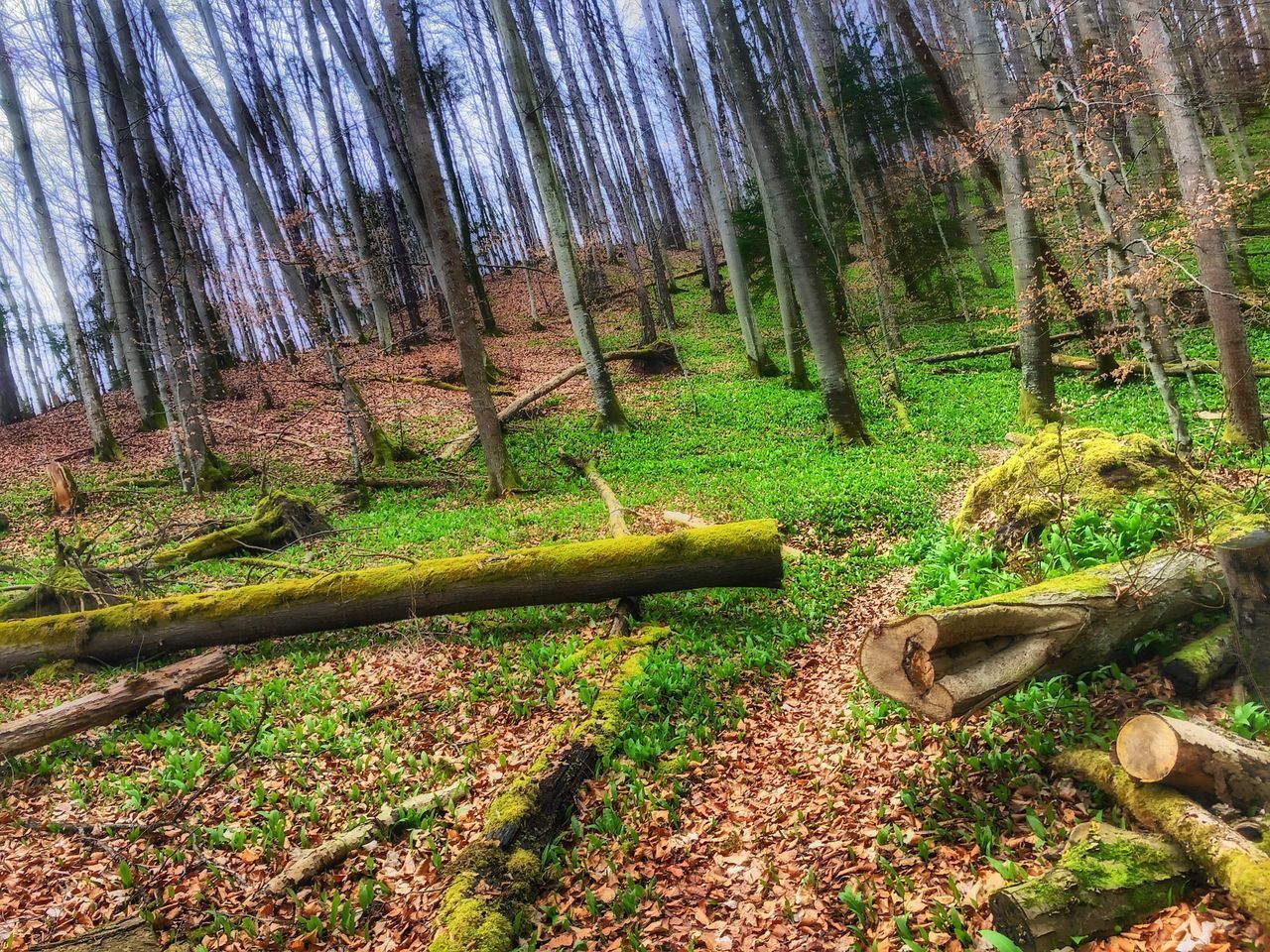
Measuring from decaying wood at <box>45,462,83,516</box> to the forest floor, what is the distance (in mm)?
1987

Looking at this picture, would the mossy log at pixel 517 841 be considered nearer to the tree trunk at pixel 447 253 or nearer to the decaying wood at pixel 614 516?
the decaying wood at pixel 614 516

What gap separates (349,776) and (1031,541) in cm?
624

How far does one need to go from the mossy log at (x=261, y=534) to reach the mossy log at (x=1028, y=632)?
27.9ft

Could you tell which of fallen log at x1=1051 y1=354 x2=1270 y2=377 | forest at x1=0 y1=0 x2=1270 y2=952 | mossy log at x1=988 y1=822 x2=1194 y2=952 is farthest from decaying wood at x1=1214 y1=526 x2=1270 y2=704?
fallen log at x1=1051 y1=354 x2=1270 y2=377

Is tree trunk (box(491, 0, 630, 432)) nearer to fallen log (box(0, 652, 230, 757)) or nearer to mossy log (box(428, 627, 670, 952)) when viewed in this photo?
fallen log (box(0, 652, 230, 757))

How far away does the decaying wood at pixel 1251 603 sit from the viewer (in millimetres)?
3670

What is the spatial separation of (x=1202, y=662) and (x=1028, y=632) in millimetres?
1001

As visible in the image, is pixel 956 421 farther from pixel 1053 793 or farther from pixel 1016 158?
pixel 1053 793

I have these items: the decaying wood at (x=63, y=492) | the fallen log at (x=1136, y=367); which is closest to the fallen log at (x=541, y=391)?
the decaying wood at (x=63, y=492)

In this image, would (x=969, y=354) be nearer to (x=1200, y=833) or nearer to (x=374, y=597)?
(x=374, y=597)

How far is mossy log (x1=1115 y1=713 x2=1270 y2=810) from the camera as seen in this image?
3.07m

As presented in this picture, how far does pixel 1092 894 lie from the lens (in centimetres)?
295

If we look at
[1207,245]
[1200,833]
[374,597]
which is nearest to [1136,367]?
[1207,245]

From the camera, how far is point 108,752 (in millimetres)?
5836
